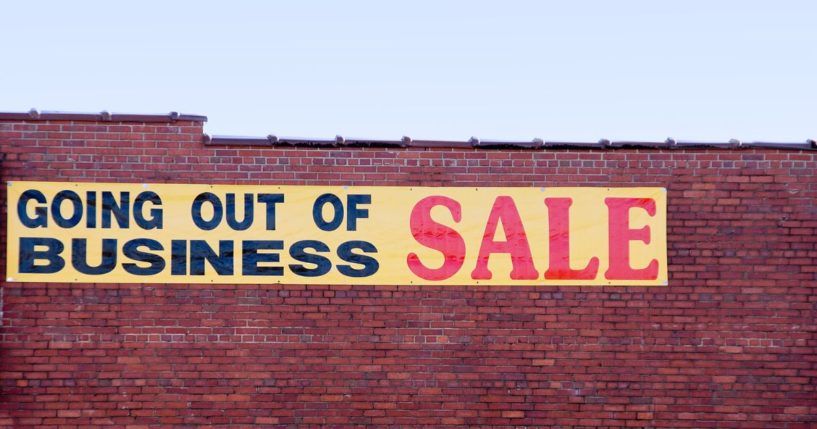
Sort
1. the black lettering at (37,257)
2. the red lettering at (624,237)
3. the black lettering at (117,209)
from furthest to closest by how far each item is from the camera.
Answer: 1. the red lettering at (624,237)
2. the black lettering at (117,209)
3. the black lettering at (37,257)

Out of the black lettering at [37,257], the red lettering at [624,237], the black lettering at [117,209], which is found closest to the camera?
the black lettering at [37,257]

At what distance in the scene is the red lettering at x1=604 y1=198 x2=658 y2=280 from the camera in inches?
361

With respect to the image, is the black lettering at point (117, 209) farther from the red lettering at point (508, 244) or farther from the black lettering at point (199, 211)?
the red lettering at point (508, 244)

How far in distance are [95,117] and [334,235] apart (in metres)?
2.50

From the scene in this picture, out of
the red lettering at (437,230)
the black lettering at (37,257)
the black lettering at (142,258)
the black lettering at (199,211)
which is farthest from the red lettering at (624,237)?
the black lettering at (37,257)

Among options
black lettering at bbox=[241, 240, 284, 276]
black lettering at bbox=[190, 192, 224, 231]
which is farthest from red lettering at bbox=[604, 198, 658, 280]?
black lettering at bbox=[190, 192, 224, 231]

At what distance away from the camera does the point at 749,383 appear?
9102 mm

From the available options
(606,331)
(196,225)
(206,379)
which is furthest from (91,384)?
(606,331)

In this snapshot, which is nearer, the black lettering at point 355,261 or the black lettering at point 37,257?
the black lettering at point 37,257

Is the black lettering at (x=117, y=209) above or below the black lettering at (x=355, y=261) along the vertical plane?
above

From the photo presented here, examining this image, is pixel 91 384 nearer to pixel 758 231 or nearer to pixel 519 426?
pixel 519 426

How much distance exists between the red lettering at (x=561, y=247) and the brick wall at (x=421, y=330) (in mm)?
165

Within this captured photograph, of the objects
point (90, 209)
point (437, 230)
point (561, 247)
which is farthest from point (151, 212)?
point (561, 247)

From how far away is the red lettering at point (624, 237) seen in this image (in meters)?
9.18
